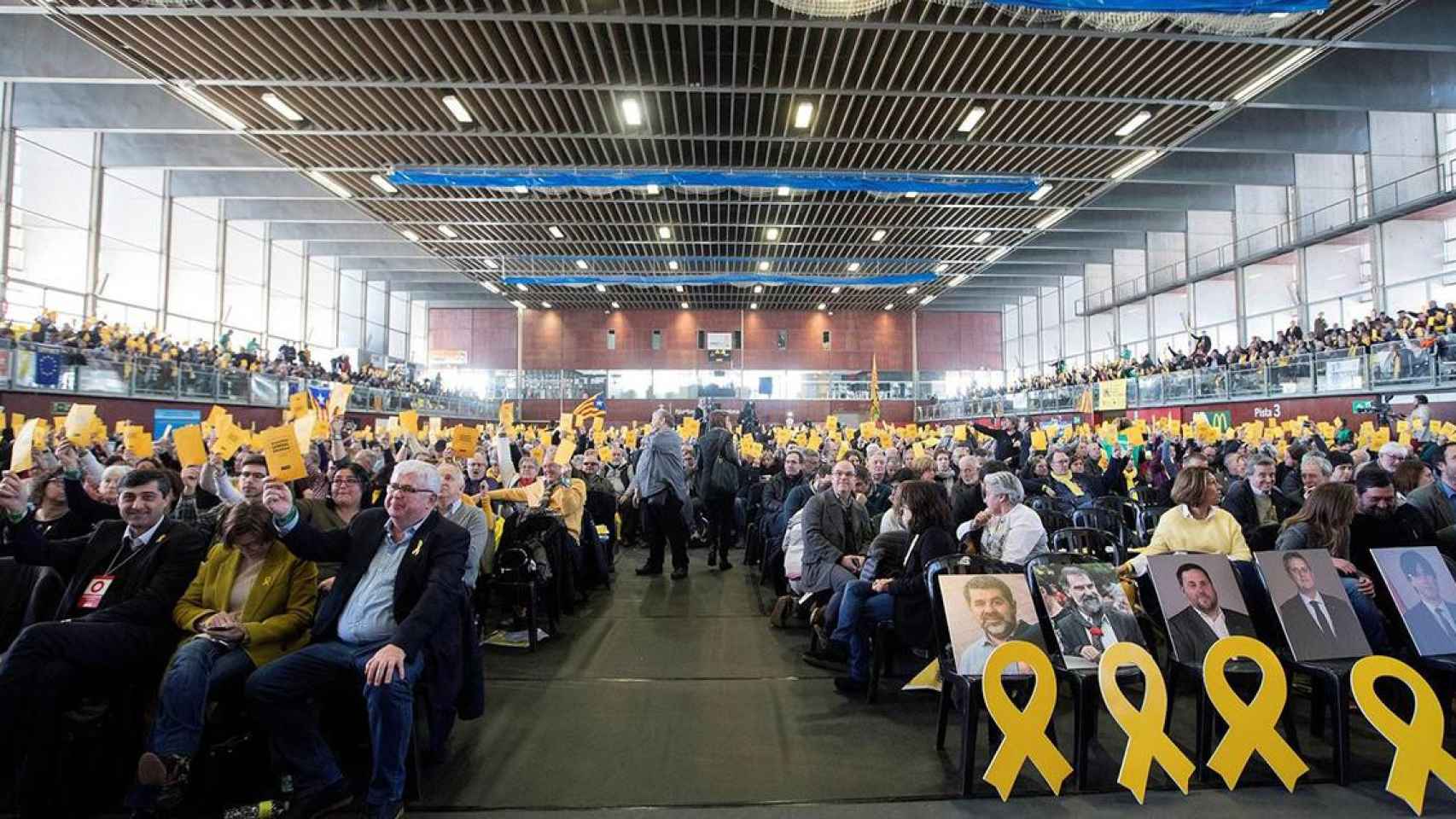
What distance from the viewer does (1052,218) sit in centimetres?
1888

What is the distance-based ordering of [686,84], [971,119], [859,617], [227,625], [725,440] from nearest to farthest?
[227,625], [859,617], [725,440], [686,84], [971,119]

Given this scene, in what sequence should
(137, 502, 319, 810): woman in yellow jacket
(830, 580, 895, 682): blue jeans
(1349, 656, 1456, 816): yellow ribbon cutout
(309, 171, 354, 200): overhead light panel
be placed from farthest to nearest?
(309, 171, 354, 200): overhead light panel
(830, 580, 895, 682): blue jeans
(1349, 656, 1456, 816): yellow ribbon cutout
(137, 502, 319, 810): woman in yellow jacket

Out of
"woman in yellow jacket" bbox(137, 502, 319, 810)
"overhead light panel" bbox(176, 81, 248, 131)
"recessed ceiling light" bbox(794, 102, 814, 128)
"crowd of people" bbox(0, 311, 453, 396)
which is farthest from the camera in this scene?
"recessed ceiling light" bbox(794, 102, 814, 128)

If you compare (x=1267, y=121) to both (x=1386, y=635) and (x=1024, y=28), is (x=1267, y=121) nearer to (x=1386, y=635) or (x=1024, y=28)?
(x=1024, y=28)

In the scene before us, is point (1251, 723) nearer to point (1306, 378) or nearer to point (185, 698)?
point (185, 698)

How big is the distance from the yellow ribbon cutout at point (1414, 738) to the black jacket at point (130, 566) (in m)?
4.69

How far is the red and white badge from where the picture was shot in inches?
115

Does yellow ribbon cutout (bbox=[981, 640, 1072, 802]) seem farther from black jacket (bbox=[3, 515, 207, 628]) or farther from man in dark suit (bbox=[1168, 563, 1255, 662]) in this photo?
black jacket (bbox=[3, 515, 207, 628])

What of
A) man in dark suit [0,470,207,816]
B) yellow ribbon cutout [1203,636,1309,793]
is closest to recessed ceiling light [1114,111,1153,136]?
yellow ribbon cutout [1203,636,1309,793]

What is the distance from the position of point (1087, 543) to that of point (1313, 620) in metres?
1.94

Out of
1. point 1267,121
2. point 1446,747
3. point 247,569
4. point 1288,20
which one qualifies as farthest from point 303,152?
point 1267,121

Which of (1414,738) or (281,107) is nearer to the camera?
(1414,738)

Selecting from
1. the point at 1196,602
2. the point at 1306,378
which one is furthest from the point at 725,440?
the point at 1306,378

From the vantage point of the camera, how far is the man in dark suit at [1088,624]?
2965mm
